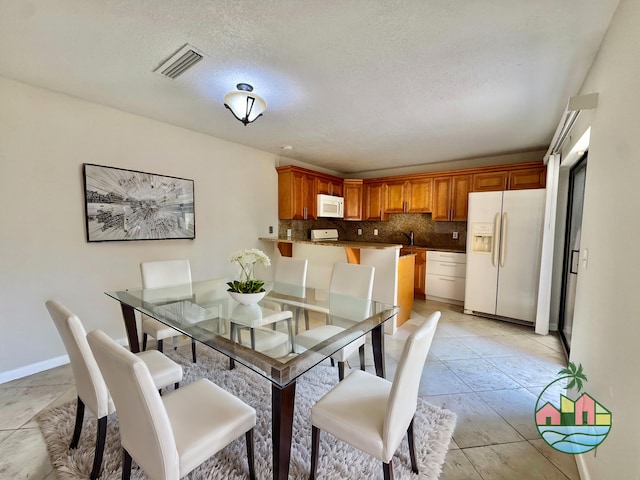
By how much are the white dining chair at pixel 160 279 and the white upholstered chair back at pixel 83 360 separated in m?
0.88

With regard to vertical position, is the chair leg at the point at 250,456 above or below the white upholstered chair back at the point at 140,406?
below

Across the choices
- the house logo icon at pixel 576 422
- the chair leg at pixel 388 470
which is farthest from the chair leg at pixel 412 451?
A: the house logo icon at pixel 576 422

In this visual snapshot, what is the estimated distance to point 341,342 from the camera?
1.55 meters

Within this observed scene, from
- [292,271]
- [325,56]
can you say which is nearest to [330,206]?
[292,271]

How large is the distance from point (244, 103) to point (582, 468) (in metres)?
3.00

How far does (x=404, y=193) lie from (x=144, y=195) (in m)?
4.08

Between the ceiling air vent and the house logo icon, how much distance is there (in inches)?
105

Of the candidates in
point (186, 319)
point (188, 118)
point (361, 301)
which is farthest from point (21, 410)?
point (188, 118)

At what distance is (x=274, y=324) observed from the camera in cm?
193

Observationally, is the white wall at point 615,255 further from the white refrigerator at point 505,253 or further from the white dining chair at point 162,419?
the white refrigerator at point 505,253

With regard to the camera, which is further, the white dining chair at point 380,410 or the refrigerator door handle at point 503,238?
the refrigerator door handle at point 503,238

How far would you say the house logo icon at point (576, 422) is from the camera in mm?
1253

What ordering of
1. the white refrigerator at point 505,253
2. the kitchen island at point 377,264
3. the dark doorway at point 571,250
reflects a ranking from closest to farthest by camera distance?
the dark doorway at point 571,250 < the kitchen island at point 377,264 < the white refrigerator at point 505,253

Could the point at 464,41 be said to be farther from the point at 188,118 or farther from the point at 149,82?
the point at 188,118
